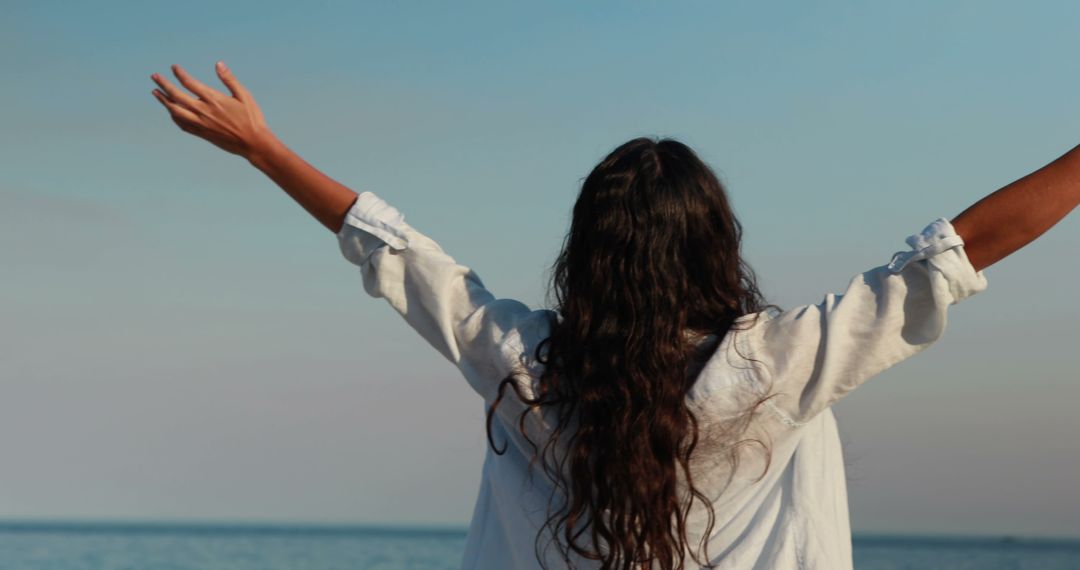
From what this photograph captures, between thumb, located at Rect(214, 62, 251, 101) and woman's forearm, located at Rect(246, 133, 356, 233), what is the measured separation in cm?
8

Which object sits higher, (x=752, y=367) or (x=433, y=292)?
(x=433, y=292)

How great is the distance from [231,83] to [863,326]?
3.46 feet

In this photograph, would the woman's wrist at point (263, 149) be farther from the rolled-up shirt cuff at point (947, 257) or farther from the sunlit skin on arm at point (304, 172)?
the rolled-up shirt cuff at point (947, 257)

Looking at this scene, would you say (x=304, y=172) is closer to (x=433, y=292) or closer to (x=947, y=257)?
(x=433, y=292)

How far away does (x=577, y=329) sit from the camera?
1.87 metres

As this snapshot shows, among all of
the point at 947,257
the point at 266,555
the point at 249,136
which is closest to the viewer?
the point at 947,257

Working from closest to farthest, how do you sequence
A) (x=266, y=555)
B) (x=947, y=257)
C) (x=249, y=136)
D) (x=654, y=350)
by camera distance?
(x=947, y=257) < (x=654, y=350) < (x=249, y=136) < (x=266, y=555)

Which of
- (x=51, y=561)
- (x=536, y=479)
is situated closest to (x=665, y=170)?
(x=536, y=479)

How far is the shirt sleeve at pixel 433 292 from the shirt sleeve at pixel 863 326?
40cm

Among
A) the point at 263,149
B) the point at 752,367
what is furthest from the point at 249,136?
the point at 752,367

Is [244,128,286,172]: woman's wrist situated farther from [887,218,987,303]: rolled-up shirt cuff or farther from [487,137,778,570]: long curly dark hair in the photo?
[887,218,987,303]: rolled-up shirt cuff

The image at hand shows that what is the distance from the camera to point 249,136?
1.92 meters

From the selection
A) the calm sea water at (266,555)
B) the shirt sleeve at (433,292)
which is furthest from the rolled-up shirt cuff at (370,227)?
the calm sea water at (266,555)

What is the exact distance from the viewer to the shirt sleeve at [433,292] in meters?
1.87
